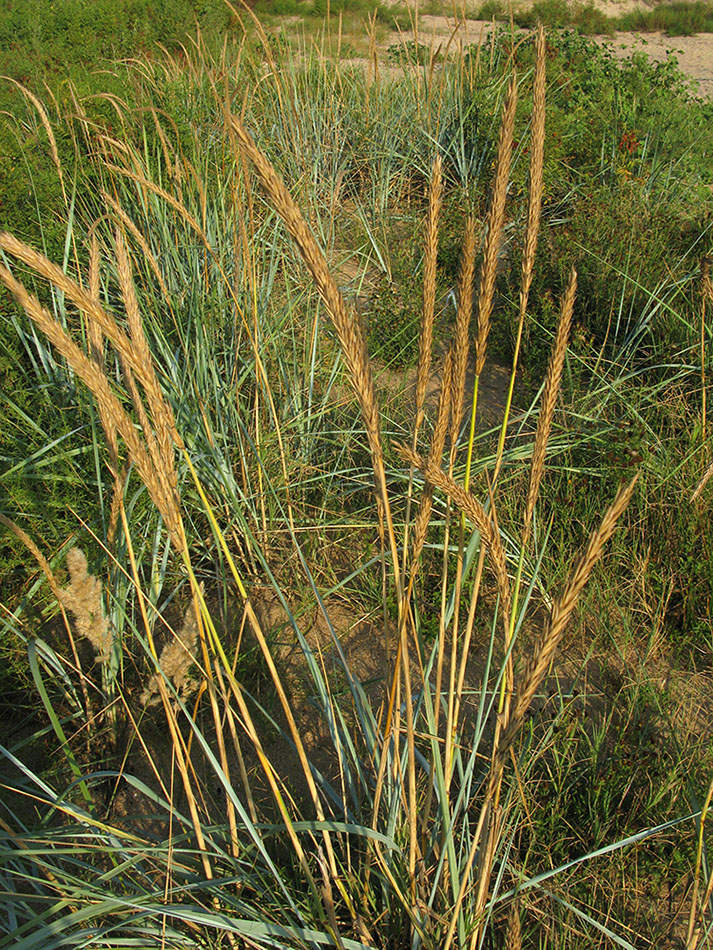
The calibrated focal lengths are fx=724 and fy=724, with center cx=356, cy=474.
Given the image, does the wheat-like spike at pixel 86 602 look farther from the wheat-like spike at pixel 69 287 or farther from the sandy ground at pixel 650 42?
the sandy ground at pixel 650 42

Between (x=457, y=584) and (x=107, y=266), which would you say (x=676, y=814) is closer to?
(x=457, y=584)

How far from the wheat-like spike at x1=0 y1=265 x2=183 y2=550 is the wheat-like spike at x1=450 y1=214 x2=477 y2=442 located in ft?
1.47

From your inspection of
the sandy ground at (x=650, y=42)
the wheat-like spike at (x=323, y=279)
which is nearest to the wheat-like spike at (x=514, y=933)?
the wheat-like spike at (x=323, y=279)

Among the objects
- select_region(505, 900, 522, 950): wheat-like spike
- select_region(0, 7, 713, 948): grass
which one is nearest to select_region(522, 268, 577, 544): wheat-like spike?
select_region(0, 7, 713, 948): grass

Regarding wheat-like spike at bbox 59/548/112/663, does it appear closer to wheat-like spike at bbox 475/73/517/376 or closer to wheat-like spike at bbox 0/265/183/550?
wheat-like spike at bbox 0/265/183/550

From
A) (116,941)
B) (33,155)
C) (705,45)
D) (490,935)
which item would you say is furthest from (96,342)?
(705,45)

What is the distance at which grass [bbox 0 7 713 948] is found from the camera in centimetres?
117

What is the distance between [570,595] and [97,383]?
0.67 meters

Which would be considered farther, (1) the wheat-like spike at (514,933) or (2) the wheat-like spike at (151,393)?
(1) the wheat-like spike at (514,933)

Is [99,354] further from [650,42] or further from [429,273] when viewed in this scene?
[650,42]

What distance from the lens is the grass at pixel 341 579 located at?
117 centimetres

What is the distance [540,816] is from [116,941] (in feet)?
3.37

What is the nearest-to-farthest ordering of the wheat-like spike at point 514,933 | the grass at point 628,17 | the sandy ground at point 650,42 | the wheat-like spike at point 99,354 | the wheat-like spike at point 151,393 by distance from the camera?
the wheat-like spike at point 151,393 → the wheat-like spike at point 99,354 → the wheat-like spike at point 514,933 → the sandy ground at point 650,42 → the grass at point 628,17

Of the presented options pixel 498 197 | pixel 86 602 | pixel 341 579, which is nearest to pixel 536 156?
pixel 498 197
